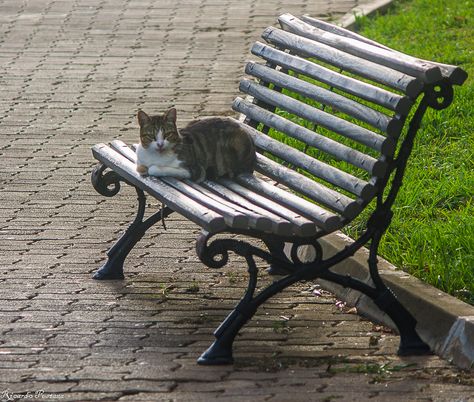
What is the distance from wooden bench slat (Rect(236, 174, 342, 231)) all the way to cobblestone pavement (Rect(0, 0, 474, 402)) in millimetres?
607

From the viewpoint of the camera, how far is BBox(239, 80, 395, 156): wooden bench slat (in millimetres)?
6129

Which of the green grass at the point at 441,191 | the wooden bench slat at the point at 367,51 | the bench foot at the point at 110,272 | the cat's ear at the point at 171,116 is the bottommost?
the bench foot at the point at 110,272

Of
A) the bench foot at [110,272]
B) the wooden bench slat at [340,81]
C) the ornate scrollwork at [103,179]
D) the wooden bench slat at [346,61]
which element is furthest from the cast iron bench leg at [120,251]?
the wooden bench slat at [346,61]

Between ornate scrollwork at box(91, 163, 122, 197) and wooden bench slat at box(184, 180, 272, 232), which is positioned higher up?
wooden bench slat at box(184, 180, 272, 232)

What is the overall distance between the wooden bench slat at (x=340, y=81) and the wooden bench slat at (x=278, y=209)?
66 cm

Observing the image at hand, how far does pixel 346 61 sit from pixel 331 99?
21 cm

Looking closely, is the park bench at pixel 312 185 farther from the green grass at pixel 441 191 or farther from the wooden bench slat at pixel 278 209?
the green grass at pixel 441 191

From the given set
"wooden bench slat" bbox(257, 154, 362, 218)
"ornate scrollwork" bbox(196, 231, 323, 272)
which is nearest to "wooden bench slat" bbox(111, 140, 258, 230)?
"ornate scrollwork" bbox(196, 231, 323, 272)

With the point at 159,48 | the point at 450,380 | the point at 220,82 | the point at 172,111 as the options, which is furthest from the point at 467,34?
the point at 450,380

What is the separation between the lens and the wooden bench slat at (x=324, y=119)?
6129 millimetres

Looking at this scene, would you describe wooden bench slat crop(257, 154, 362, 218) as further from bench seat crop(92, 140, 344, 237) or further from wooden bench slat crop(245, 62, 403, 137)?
wooden bench slat crop(245, 62, 403, 137)

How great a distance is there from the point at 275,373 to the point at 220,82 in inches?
274

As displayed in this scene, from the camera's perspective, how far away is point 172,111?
22.8 ft

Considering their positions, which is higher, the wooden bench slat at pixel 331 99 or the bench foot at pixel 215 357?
the wooden bench slat at pixel 331 99
